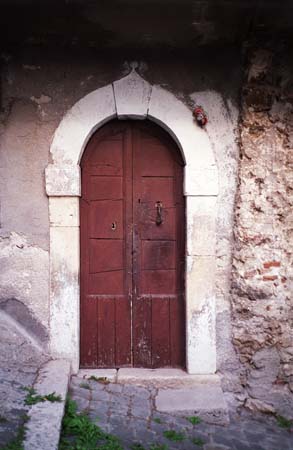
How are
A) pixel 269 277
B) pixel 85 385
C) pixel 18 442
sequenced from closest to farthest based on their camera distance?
pixel 18 442, pixel 85 385, pixel 269 277

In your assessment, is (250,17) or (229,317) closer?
(250,17)

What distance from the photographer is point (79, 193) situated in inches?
173

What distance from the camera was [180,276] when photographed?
461 centimetres

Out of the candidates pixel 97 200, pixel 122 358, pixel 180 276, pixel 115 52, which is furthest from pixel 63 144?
pixel 122 358

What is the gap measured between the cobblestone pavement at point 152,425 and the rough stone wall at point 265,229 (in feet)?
1.36

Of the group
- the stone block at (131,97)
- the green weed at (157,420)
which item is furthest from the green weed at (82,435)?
the stone block at (131,97)

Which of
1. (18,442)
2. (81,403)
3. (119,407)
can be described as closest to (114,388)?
(119,407)

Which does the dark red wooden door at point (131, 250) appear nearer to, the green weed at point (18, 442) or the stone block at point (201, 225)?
the stone block at point (201, 225)

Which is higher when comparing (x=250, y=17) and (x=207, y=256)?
(x=250, y=17)

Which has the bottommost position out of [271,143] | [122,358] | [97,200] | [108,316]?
[122,358]

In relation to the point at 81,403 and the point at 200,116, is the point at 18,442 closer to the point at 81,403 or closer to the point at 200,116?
the point at 81,403

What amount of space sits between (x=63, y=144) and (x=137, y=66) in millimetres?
973

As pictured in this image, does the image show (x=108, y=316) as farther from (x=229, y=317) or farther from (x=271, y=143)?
(x=271, y=143)

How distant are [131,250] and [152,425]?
1530mm
